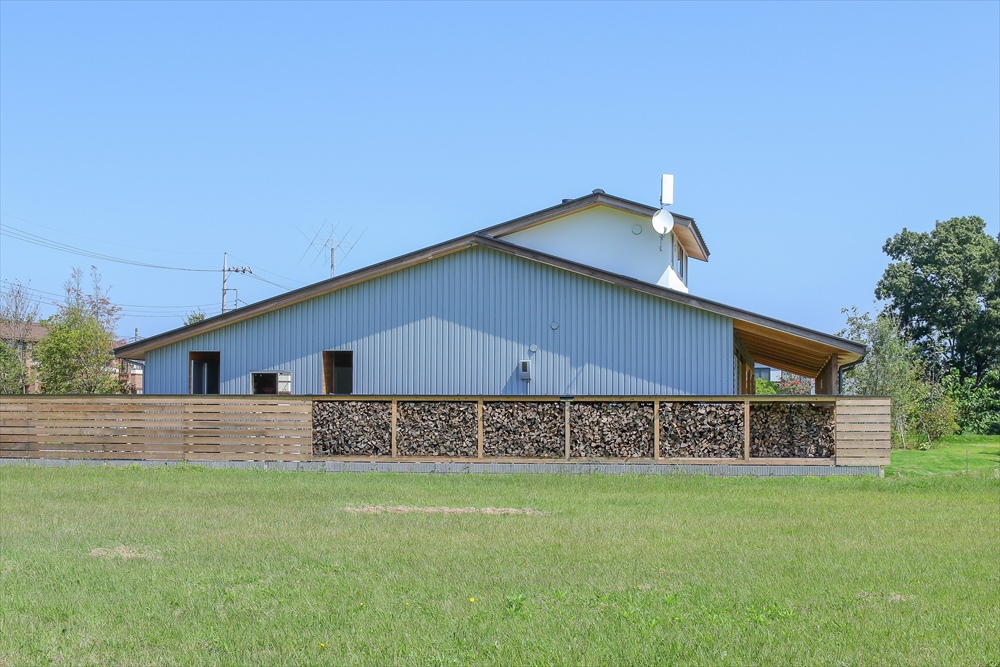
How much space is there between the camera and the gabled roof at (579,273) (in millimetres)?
21344

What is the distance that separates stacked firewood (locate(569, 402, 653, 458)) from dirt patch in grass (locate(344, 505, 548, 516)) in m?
6.72

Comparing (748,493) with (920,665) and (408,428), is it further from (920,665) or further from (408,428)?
(920,665)

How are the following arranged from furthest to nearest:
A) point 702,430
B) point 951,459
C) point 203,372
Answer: point 951,459, point 203,372, point 702,430

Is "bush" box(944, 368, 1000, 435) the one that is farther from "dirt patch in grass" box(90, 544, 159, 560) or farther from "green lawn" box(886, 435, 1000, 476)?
"dirt patch in grass" box(90, 544, 159, 560)

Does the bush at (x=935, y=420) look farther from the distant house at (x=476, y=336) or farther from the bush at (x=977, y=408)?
the distant house at (x=476, y=336)

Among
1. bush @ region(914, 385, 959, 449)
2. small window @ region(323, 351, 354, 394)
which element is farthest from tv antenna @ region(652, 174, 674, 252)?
bush @ region(914, 385, 959, 449)

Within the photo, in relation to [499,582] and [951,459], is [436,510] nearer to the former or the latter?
[499,582]

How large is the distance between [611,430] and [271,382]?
8253 millimetres

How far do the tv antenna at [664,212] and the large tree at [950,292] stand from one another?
25092 millimetres

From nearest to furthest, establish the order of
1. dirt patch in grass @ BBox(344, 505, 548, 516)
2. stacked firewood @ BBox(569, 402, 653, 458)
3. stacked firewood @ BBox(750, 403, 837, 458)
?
dirt patch in grass @ BBox(344, 505, 548, 516) < stacked firewood @ BBox(750, 403, 837, 458) < stacked firewood @ BBox(569, 402, 653, 458)

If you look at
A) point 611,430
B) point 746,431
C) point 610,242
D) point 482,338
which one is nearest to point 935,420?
point 610,242

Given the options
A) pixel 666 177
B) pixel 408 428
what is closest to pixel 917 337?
pixel 666 177

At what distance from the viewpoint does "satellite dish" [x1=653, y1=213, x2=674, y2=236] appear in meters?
25.4

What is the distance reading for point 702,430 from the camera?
20969mm
